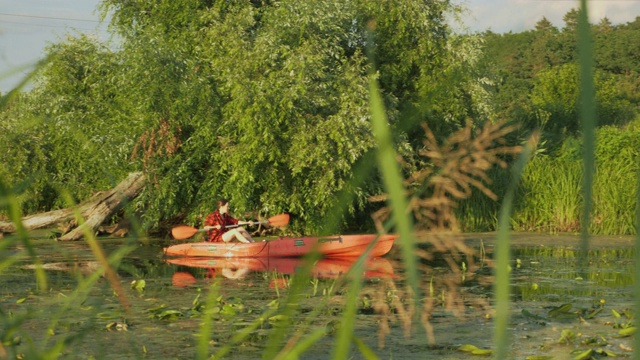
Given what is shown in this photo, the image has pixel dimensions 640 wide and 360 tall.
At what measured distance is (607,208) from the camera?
1827 cm

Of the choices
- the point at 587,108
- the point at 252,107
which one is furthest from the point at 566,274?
the point at 587,108

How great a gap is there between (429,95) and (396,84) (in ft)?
64.6

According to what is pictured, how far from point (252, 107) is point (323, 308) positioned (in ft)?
36.3

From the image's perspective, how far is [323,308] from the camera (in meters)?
6.75

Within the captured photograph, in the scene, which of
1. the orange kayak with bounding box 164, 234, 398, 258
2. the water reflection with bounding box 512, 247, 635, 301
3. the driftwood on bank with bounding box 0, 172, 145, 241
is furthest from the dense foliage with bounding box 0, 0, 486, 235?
the water reflection with bounding box 512, 247, 635, 301

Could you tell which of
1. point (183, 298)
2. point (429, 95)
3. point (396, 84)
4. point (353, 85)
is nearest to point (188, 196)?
point (353, 85)

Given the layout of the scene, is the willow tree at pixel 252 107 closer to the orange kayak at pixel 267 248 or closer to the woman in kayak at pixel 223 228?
the woman in kayak at pixel 223 228

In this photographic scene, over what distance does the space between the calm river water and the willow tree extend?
3.35m

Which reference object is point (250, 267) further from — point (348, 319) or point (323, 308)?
point (348, 319)

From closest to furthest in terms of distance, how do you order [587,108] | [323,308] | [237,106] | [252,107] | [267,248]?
[587,108] < [323,308] < [267,248] < [252,107] < [237,106]

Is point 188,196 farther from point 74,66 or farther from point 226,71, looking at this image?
point 74,66

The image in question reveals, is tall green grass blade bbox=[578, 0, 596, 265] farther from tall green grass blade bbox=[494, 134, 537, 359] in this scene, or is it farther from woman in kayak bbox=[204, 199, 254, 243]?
woman in kayak bbox=[204, 199, 254, 243]

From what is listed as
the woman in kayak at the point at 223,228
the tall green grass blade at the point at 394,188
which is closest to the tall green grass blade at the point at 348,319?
the tall green grass blade at the point at 394,188

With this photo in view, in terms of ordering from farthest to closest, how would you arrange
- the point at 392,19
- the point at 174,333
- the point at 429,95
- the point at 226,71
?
1. the point at 392,19
2. the point at 226,71
3. the point at 174,333
4. the point at 429,95
